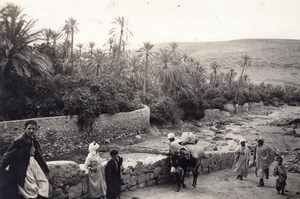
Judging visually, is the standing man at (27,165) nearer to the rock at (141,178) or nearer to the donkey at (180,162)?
the rock at (141,178)

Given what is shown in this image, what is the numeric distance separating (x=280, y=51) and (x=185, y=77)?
275 feet

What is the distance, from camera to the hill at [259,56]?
92312mm

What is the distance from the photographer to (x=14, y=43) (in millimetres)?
20000

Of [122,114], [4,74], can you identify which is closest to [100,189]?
[4,74]

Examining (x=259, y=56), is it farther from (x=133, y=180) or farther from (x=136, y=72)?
(x=133, y=180)

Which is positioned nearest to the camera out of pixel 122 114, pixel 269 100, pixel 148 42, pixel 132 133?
pixel 122 114

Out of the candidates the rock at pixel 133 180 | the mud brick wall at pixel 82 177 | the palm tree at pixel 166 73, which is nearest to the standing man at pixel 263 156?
the mud brick wall at pixel 82 177

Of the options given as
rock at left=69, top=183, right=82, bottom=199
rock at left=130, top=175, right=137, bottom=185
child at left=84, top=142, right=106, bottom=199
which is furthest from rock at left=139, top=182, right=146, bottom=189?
rock at left=69, top=183, right=82, bottom=199

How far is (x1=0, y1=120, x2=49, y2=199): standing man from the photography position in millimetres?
5039

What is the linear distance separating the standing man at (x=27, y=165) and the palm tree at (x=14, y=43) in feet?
49.9

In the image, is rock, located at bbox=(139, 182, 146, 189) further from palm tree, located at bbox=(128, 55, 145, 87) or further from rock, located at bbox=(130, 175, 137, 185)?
palm tree, located at bbox=(128, 55, 145, 87)

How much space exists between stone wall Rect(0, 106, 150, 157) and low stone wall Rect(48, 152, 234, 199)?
11127 millimetres

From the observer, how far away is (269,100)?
68438 millimetres

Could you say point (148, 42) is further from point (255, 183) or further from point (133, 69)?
point (255, 183)
